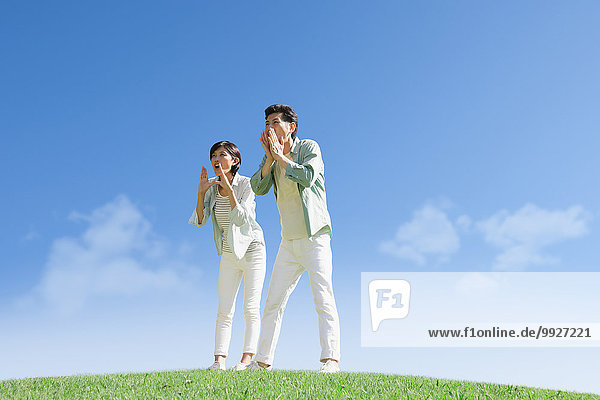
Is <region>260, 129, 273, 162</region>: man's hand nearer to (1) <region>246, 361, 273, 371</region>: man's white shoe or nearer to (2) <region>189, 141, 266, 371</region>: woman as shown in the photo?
(2) <region>189, 141, 266, 371</region>: woman

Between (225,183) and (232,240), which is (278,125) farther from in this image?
(232,240)

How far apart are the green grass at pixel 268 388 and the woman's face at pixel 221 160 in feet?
8.51

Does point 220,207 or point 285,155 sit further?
point 220,207

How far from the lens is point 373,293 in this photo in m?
7.52

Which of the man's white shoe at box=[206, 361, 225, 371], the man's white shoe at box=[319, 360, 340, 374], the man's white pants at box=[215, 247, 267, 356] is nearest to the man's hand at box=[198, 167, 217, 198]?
the man's white pants at box=[215, 247, 267, 356]

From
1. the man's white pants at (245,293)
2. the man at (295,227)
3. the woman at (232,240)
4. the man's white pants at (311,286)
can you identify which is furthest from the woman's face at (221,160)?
the man's white pants at (311,286)

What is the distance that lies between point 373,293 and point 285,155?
7.32ft

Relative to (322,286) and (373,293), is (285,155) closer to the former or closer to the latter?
(322,286)

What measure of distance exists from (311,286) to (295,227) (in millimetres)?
676

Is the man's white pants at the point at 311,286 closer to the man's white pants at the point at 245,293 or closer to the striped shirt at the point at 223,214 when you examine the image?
the man's white pants at the point at 245,293

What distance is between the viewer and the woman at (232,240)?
723cm

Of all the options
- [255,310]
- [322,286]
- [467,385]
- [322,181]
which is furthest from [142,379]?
[467,385]

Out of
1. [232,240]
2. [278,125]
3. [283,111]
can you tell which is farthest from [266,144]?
[232,240]

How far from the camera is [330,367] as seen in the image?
20.1 ft
